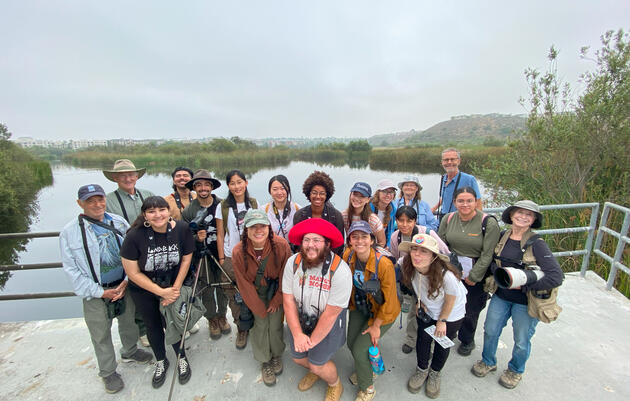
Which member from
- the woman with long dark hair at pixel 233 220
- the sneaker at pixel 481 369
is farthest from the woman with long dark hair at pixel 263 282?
the sneaker at pixel 481 369

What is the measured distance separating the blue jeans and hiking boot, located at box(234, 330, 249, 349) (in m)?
2.33

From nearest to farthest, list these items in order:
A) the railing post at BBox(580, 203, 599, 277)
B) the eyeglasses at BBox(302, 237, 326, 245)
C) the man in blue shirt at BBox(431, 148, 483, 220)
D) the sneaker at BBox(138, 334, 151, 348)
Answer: the eyeglasses at BBox(302, 237, 326, 245), the sneaker at BBox(138, 334, 151, 348), the man in blue shirt at BBox(431, 148, 483, 220), the railing post at BBox(580, 203, 599, 277)

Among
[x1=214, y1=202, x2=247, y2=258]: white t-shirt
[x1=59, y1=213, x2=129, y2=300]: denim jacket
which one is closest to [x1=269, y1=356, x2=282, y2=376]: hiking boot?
[x1=214, y1=202, x2=247, y2=258]: white t-shirt

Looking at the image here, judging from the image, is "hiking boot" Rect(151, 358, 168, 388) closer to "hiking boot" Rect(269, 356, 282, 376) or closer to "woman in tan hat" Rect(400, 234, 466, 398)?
"hiking boot" Rect(269, 356, 282, 376)

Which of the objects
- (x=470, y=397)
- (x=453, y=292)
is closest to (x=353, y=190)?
(x=453, y=292)

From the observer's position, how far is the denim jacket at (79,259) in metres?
2.01

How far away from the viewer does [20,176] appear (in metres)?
16.9

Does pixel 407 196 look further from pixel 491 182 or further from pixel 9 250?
pixel 9 250

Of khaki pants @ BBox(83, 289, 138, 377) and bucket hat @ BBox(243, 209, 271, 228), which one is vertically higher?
bucket hat @ BBox(243, 209, 271, 228)

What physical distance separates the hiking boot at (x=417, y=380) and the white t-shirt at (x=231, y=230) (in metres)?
2.06

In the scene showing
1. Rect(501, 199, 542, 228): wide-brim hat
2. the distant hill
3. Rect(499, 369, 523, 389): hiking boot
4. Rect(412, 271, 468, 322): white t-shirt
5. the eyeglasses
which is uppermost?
the distant hill

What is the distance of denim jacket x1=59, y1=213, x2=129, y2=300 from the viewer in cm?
201

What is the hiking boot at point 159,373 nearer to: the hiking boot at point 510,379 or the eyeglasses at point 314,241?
the eyeglasses at point 314,241

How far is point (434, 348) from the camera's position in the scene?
7.13 ft
